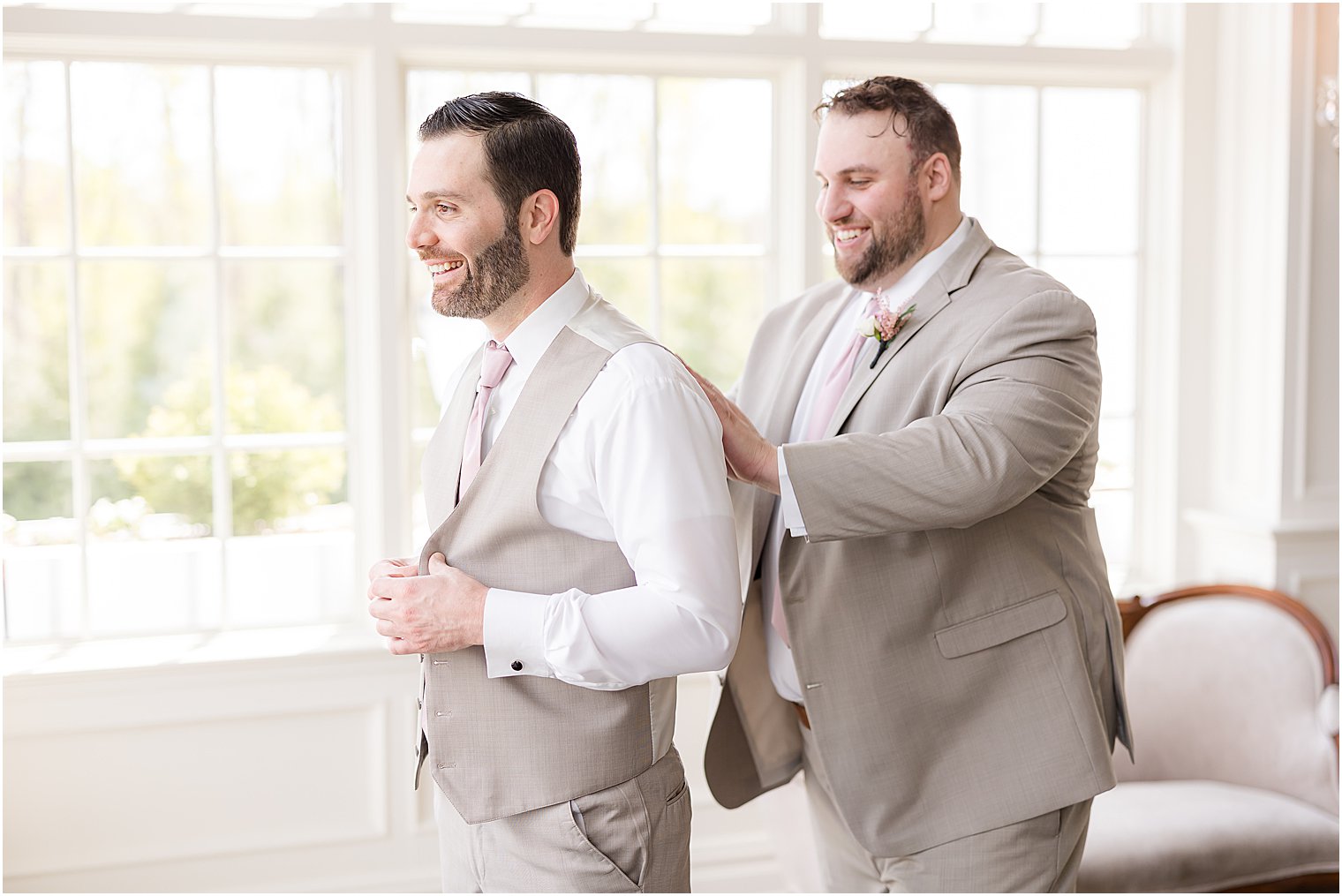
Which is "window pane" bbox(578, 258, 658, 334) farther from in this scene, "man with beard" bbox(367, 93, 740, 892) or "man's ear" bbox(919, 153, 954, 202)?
"man with beard" bbox(367, 93, 740, 892)

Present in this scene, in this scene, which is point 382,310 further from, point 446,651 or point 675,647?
point 675,647

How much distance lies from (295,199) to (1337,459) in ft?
9.88

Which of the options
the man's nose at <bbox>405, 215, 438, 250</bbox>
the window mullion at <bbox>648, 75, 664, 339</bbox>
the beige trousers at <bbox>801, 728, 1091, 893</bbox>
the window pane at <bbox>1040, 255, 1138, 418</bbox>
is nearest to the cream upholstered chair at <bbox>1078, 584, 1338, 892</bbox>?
the window pane at <bbox>1040, 255, 1138, 418</bbox>

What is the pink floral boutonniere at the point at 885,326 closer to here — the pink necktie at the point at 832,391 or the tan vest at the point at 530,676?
the pink necktie at the point at 832,391

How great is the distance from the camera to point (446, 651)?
159cm

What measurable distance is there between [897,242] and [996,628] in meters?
0.65

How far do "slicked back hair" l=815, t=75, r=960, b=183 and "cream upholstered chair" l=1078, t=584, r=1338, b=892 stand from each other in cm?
163

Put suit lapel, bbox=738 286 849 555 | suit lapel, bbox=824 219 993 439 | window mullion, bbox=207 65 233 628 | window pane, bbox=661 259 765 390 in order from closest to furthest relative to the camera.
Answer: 1. suit lapel, bbox=824 219 993 439
2. suit lapel, bbox=738 286 849 555
3. window mullion, bbox=207 65 233 628
4. window pane, bbox=661 259 765 390

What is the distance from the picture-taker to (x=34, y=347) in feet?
9.98

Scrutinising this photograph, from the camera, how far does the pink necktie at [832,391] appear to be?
203cm

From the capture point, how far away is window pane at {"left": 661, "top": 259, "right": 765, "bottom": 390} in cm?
345

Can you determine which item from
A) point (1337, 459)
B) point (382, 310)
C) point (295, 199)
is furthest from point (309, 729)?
point (1337, 459)

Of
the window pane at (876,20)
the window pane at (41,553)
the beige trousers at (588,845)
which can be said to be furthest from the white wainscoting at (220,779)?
the window pane at (876,20)

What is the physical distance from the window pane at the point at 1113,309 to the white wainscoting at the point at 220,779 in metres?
1.62
